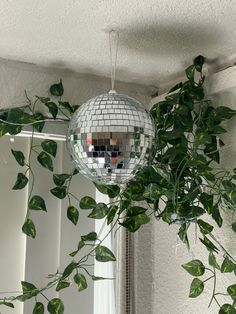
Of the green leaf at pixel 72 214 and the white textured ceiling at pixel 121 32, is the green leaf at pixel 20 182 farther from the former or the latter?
the white textured ceiling at pixel 121 32

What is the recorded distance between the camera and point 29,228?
1410mm

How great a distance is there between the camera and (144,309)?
1.72 metres

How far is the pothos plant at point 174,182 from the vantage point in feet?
4.47

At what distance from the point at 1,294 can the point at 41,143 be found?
1.59 feet

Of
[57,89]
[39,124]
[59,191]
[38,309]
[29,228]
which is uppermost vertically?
[57,89]

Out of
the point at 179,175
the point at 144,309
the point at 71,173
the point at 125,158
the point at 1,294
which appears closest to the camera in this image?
the point at 125,158

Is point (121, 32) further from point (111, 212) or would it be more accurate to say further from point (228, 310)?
point (228, 310)

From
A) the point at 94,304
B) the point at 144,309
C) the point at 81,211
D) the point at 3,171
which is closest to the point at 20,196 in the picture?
the point at 3,171

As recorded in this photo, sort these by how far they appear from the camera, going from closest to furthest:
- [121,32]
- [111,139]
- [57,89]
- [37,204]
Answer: [111,139]
[121,32]
[37,204]
[57,89]

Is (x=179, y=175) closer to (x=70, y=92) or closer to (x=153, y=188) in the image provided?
(x=153, y=188)

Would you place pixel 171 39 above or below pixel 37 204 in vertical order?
above

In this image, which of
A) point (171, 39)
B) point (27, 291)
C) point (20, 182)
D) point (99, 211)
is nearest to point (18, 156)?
point (20, 182)

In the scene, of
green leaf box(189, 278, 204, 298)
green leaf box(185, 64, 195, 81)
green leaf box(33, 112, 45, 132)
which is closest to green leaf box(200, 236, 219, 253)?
green leaf box(189, 278, 204, 298)

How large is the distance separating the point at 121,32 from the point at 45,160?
0.44 meters
